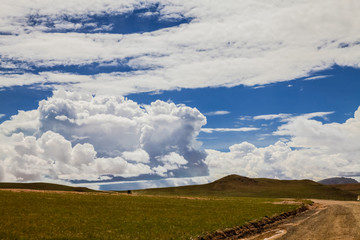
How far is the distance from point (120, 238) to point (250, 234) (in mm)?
15112

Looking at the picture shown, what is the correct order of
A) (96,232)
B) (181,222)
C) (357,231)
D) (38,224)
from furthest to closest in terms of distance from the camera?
(181,222), (357,231), (38,224), (96,232)

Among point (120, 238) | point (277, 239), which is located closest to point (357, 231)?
point (277, 239)

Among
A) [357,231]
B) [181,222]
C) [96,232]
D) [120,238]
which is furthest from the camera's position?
[181,222]

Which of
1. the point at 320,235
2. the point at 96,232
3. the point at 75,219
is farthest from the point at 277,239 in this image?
the point at 75,219

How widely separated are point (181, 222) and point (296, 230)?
12.8m

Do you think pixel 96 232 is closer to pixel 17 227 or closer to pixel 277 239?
pixel 17 227

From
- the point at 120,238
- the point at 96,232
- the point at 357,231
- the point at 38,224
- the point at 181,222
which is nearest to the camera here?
the point at 120,238

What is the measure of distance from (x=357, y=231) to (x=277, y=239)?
10.5 meters

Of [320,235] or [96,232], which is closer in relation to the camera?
[96,232]

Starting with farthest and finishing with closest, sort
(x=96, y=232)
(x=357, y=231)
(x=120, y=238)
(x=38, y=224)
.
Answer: (x=357, y=231) < (x=38, y=224) < (x=96, y=232) < (x=120, y=238)

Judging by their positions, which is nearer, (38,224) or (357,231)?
(38,224)

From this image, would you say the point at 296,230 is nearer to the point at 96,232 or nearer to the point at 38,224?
the point at 96,232

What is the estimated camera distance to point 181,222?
39.6 metres

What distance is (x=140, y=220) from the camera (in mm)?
40062
